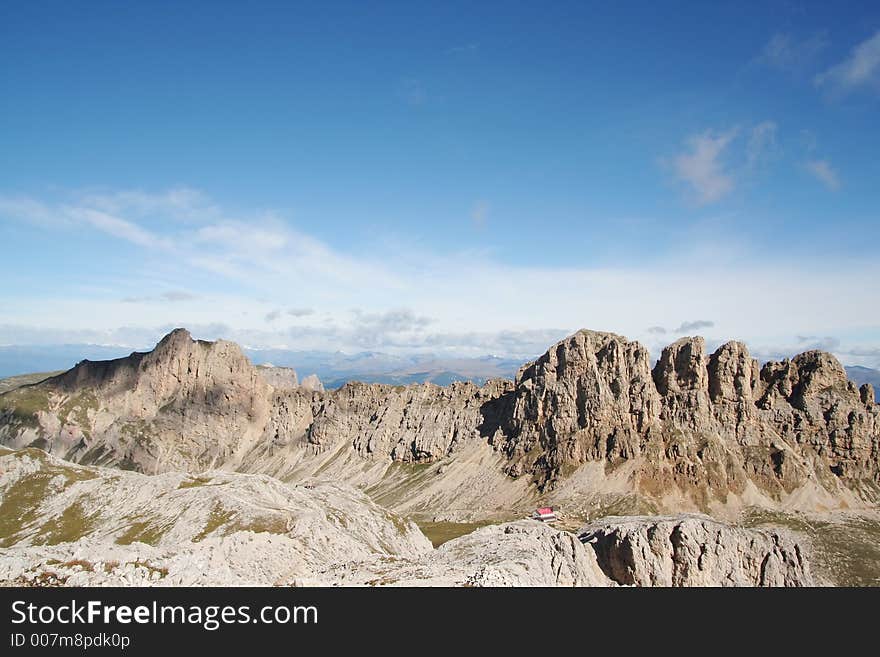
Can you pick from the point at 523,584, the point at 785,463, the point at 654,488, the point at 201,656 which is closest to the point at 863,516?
the point at 785,463

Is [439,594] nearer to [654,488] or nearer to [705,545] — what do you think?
[705,545]

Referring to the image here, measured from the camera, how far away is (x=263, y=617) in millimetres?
30875

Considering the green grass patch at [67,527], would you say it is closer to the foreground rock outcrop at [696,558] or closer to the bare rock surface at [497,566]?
the bare rock surface at [497,566]

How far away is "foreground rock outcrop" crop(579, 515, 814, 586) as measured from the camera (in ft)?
188

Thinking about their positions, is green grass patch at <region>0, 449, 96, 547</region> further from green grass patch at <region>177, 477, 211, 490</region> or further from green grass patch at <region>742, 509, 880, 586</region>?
green grass patch at <region>742, 509, 880, 586</region>

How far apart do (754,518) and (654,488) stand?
30.1m

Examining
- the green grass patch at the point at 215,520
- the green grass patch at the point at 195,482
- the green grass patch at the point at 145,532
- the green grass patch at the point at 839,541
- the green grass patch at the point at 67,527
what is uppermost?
the green grass patch at the point at 195,482

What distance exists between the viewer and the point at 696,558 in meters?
57.9

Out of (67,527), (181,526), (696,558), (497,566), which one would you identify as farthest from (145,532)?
(696,558)

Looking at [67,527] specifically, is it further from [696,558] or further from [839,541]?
[839,541]

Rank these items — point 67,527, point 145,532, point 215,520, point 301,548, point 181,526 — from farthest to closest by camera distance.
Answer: point 67,527 < point 145,532 < point 181,526 < point 215,520 < point 301,548

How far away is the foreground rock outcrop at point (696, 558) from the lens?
57406mm

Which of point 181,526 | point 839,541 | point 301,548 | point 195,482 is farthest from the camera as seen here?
point 839,541

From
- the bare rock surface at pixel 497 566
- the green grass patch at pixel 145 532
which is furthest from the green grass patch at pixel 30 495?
the bare rock surface at pixel 497 566
